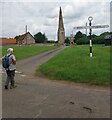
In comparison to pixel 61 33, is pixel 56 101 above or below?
below

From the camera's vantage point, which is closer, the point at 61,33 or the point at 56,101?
the point at 56,101

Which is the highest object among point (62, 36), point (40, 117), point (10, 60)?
point (62, 36)

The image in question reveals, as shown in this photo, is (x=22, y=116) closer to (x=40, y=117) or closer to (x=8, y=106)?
(x=40, y=117)

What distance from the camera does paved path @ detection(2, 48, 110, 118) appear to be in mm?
5317

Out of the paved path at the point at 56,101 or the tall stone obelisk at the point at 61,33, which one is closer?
the paved path at the point at 56,101

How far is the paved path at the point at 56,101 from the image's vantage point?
5.32m

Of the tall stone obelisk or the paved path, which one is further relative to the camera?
the tall stone obelisk

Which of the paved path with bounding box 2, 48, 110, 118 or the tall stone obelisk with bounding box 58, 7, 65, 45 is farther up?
the tall stone obelisk with bounding box 58, 7, 65, 45

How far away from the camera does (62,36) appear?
369 ft

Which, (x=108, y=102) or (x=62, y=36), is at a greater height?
(x=62, y=36)

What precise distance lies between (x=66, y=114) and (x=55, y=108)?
531 millimetres

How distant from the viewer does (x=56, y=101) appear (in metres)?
6.40

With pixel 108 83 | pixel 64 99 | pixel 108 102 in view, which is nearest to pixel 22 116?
pixel 64 99

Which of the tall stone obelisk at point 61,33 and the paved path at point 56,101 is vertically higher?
the tall stone obelisk at point 61,33
